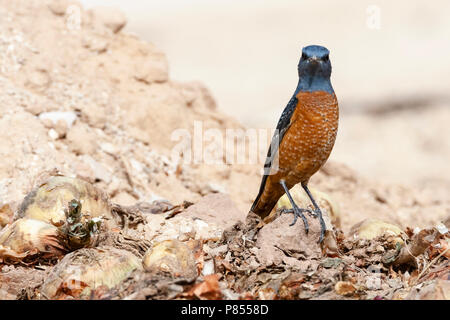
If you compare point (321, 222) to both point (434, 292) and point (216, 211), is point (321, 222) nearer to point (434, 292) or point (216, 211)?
point (216, 211)

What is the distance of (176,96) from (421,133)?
7.76 metres

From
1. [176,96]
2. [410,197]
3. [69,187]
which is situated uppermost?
[176,96]

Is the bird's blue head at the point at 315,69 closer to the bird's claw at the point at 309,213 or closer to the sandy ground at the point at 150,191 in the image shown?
the bird's claw at the point at 309,213

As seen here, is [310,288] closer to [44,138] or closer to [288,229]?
[288,229]

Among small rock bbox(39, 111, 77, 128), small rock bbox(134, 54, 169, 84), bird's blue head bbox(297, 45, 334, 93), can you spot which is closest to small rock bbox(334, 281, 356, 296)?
bird's blue head bbox(297, 45, 334, 93)

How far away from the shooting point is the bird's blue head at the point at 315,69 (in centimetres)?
580

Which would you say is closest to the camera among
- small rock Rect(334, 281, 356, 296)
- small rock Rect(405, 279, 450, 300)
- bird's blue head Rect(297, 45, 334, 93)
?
small rock Rect(405, 279, 450, 300)

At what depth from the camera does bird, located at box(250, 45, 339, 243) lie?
5.84 m

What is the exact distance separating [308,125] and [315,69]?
1.57 feet

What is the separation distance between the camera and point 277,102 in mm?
18812

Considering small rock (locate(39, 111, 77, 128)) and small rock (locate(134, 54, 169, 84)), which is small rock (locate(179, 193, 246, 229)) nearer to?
small rock (locate(39, 111, 77, 128))

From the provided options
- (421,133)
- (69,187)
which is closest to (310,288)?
(69,187)

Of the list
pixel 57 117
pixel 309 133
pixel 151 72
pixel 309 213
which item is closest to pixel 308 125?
pixel 309 133

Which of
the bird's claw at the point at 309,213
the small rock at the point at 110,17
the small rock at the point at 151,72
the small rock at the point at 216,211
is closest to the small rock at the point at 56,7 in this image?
the small rock at the point at 110,17
